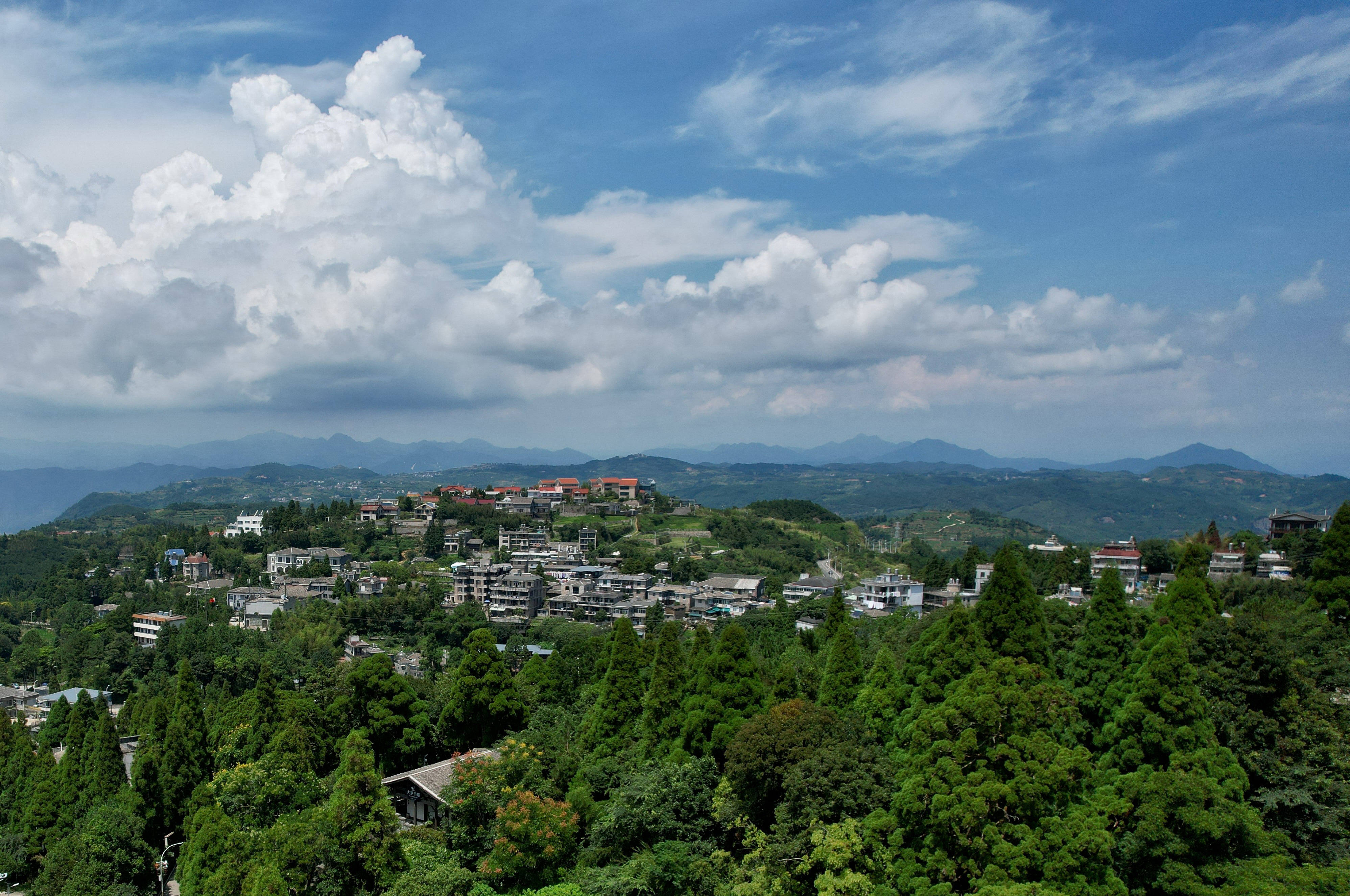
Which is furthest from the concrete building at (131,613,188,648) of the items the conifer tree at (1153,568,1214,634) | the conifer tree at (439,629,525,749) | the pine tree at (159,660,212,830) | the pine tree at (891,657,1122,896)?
the conifer tree at (1153,568,1214,634)

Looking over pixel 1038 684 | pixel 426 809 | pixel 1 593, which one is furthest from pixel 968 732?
pixel 1 593

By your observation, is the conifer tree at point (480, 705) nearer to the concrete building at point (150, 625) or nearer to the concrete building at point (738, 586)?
the concrete building at point (738, 586)

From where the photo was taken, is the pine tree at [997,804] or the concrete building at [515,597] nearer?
the pine tree at [997,804]

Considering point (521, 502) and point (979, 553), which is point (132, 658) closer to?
point (521, 502)

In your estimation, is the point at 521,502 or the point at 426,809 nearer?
the point at 426,809

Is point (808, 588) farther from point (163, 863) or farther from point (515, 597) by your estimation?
point (163, 863)

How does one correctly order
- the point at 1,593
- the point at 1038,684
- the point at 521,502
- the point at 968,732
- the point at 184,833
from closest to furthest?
the point at 968,732
the point at 1038,684
the point at 184,833
the point at 1,593
the point at 521,502

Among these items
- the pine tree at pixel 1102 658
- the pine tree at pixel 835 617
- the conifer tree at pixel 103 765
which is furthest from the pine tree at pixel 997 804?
the conifer tree at pixel 103 765
